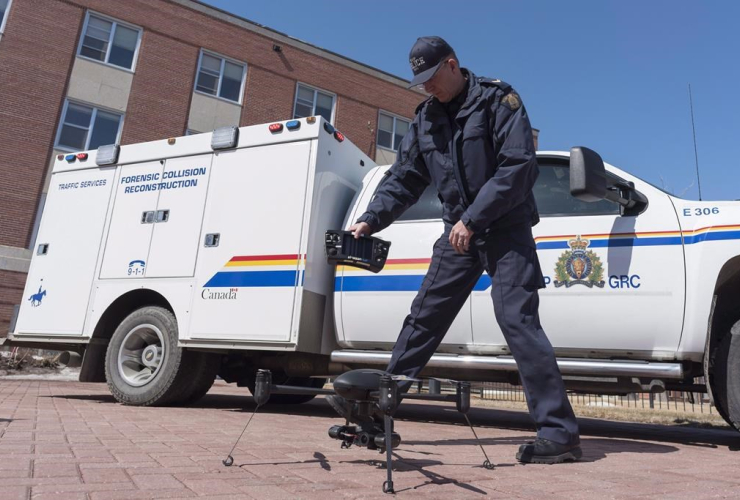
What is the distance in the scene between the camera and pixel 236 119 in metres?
21.1

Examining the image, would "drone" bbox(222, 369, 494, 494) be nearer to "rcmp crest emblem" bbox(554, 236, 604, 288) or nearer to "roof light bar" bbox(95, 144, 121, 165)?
"rcmp crest emblem" bbox(554, 236, 604, 288)

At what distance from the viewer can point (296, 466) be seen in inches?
95.3

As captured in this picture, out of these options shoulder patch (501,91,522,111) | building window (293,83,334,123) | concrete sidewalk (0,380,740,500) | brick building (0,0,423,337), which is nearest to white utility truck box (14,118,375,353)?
concrete sidewalk (0,380,740,500)

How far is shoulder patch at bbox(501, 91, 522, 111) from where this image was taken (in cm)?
293

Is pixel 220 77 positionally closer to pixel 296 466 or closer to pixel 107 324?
pixel 107 324

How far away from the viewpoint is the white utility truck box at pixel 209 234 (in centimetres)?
510

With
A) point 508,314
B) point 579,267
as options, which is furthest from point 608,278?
point 508,314

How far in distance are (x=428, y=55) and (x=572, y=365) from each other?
2516 mm

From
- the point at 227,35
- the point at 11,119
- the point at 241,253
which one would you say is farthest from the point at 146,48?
the point at 241,253

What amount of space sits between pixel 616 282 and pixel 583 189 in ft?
3.43

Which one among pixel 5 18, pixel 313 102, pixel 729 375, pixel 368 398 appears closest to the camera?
pixel 368 398

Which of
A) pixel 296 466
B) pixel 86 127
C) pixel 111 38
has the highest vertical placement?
pixel 111 38

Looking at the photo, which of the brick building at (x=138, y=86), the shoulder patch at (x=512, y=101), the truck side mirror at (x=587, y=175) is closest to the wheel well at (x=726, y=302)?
the truck side mirror at (x=587, y=175)

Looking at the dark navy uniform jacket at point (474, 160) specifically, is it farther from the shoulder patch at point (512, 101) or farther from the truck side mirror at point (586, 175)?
the truck side mirror at point (586, 175)
